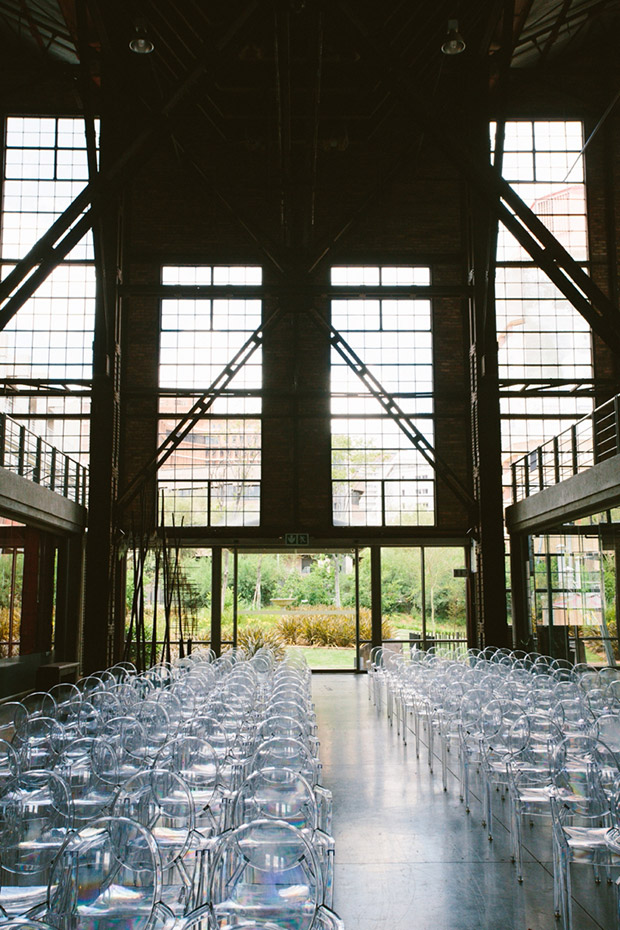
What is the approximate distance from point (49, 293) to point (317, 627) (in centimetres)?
999

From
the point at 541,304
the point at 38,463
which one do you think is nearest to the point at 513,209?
the point at 38,463

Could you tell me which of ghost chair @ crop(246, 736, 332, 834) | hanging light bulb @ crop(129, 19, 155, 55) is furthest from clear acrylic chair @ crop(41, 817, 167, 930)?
hanging light bulb @ crop(129, 19, 155, 55)

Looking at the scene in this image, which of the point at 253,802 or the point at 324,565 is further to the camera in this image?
the point at 324,565

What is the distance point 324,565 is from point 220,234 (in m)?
8.09

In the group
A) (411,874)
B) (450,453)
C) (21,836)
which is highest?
(450,453)

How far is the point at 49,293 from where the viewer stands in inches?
760

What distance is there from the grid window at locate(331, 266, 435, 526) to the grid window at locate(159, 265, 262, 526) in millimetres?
1945

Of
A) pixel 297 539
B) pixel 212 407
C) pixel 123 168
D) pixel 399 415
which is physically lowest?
pixel 297 539

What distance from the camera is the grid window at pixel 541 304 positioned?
1920 centimetres

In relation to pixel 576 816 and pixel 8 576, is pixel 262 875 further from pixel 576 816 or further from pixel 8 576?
pixel 8 576

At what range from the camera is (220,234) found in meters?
19.2

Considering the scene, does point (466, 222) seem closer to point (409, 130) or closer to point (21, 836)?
point (409, 130)

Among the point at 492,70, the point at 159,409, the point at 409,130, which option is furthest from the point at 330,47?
the point at 159,409

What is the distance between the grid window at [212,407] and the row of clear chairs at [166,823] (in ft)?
36.1
